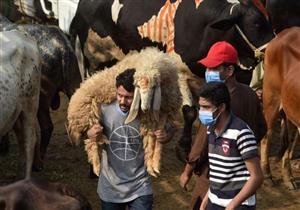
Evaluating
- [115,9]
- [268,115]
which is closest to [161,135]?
[268,115]

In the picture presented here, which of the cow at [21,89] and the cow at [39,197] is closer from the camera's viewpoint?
the cow at [39,197]

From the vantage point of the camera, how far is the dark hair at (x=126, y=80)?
164 inches

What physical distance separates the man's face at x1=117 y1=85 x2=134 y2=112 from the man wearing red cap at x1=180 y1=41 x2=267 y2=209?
18.5 inches

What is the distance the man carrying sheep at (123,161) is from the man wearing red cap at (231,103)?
235mm

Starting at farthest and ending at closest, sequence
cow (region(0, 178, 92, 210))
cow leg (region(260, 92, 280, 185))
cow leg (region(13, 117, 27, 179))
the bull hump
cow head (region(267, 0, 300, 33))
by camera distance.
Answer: the bull hump → cow head (region(267, 0, 300, 33)) → cow leg (region(260, 92, 280, 185)) → cow leg (region(13, 117, 27, 179)) → cow (region(0, 178, 92, 210))

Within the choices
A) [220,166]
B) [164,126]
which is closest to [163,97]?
[164,126]

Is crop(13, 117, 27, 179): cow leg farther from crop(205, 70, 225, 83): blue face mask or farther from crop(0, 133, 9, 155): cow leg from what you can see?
crop(205, 70, 225, 83): blue face mask

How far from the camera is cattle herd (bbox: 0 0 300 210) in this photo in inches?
255

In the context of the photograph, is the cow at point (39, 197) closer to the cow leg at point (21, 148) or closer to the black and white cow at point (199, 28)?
the cow leg at point (21, 148)

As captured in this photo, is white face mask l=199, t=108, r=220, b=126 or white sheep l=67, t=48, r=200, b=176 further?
white sheep l=67, t=48, r=200, b=176

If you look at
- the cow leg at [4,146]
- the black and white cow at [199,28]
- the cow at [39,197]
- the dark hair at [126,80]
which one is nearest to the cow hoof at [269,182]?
the black and white cow at [199,28]

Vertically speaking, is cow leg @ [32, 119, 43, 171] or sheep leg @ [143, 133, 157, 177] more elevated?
sheep leg @ [143, 133, 157, 177]

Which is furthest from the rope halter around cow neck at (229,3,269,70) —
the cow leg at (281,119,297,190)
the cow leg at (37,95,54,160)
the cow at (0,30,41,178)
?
the cow at (0,30,41,178)

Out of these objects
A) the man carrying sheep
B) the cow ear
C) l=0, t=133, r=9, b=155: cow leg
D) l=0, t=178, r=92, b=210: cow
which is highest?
l=0, t=178, r=92, b=210: cow
